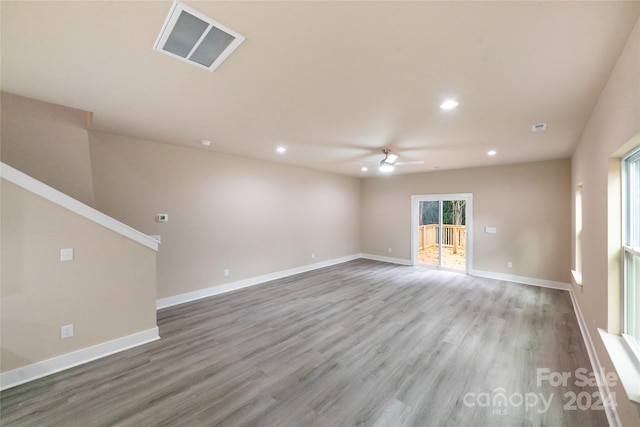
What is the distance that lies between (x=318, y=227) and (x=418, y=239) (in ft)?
10.1

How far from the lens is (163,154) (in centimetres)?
416

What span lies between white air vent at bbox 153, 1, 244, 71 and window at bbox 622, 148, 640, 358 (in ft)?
10.2

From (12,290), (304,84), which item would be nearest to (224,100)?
(304,84)

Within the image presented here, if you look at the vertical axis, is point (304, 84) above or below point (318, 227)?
above

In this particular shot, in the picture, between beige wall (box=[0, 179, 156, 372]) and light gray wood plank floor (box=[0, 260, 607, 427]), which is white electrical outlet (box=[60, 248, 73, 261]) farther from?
light gray wood plank floor (box=[0, 260, 607, 427])

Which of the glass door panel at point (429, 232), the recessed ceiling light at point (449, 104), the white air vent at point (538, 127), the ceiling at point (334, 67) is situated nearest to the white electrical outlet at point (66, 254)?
the ceiling at point (334, 67)

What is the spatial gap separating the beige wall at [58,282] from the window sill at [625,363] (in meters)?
4.45

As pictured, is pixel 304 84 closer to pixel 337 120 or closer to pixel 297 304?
pixel 337 120

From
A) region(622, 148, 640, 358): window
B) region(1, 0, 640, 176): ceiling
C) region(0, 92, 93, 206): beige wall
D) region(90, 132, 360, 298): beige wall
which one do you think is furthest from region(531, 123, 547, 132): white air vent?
region(0, 92, 93, 206): beige wall

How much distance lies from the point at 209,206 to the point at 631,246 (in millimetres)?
5394

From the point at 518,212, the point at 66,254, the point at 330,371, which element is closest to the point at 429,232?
the point at 518,212

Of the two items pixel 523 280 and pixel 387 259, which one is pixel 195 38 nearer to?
pixel 523 280

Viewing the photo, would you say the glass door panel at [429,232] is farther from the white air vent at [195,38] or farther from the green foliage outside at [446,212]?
the white air vent at [195,38]

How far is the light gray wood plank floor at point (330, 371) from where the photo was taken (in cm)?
198
